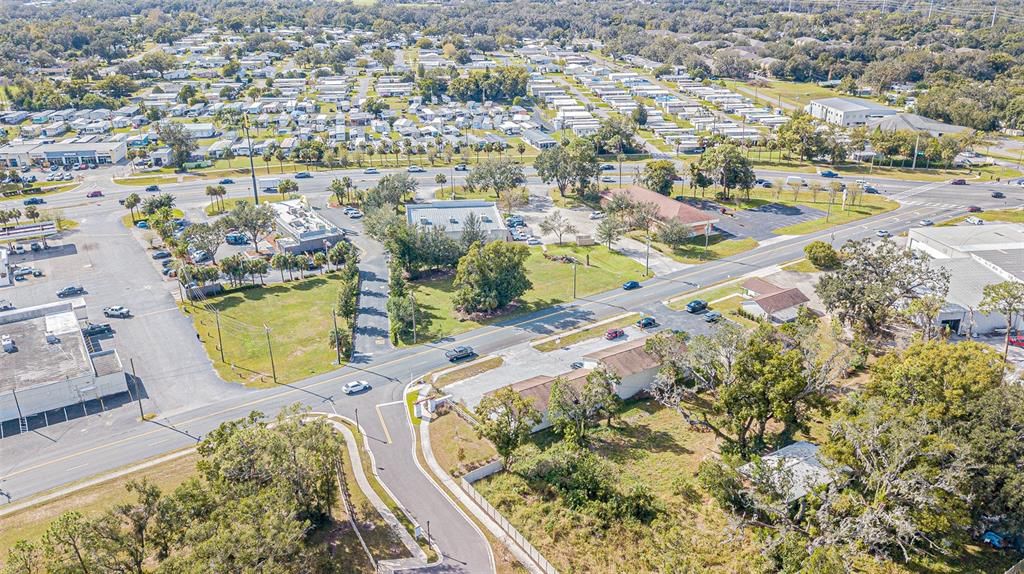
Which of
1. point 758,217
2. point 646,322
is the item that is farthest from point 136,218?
point 758,217

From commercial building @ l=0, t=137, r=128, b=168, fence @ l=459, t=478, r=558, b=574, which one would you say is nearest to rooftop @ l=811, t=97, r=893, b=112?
fence @ l=459, t=478, r=558, b=574

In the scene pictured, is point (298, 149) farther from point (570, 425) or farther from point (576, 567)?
point (576, 567)

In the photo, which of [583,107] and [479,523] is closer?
[479,523]

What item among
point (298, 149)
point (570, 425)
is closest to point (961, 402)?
point (570, 425)

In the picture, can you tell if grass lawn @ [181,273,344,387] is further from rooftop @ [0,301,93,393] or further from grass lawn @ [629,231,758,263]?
grass lawn @ [629,231,758,263]

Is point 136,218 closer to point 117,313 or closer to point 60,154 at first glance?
point 117,313

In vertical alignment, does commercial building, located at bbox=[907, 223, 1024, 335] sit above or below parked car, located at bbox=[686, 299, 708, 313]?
above

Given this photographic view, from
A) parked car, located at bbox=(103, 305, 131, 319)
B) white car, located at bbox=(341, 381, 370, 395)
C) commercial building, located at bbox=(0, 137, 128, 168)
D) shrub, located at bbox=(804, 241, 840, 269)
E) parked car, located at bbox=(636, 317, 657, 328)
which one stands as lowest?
white car, located at bbox=(341, 381, 370, 395)
